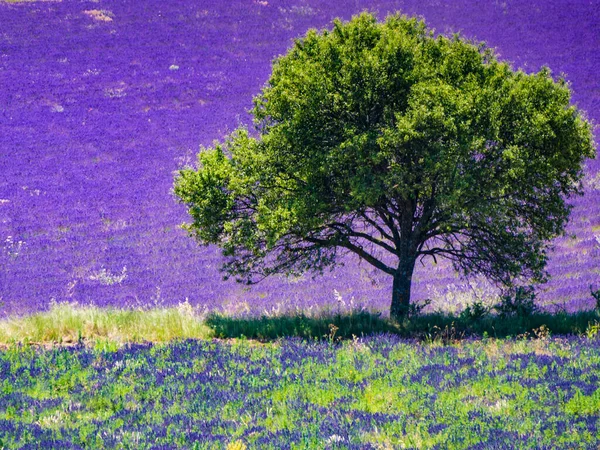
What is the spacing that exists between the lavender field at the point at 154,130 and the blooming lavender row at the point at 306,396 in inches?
197

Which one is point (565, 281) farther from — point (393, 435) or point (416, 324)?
point (393, 435)

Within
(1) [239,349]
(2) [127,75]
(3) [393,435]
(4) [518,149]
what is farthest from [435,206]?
(2) [127,75]

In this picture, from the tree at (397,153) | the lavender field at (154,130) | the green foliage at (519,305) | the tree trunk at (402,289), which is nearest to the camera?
the tree at (397,153)

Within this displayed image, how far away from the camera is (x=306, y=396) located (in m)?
8.20

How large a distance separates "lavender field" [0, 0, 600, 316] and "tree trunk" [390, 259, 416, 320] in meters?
2.21

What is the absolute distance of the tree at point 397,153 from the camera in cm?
1208

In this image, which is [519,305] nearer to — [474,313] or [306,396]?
[474,313]

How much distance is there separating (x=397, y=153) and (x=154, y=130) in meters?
15.2

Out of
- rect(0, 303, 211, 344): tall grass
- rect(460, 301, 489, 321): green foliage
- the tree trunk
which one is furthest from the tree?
rect(0, 303, 211, 344): tall grass

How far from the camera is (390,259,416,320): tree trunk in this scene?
44.4ft

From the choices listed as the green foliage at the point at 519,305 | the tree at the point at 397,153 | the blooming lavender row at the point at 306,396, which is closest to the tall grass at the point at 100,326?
the tree at the point at 397,153

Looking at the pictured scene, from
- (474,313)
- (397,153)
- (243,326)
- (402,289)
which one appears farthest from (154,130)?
(474,313)

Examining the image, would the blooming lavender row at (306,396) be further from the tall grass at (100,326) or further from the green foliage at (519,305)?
the green foliage at (519,305)

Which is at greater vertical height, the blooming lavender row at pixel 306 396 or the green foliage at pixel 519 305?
the green foliage at pixel 519 305
